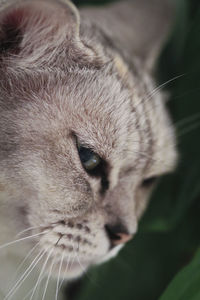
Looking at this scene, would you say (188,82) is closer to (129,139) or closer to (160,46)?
(160,46)

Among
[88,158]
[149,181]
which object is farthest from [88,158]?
[149,181]

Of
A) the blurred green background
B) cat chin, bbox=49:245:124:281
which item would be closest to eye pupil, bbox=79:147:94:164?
cat chin, bbox=49:245:124:281

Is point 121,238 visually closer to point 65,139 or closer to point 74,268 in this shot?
point 74,268

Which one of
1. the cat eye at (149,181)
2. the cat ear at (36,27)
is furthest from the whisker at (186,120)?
the cat ear at (36,27)

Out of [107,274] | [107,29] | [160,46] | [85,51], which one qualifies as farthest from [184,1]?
[107,274]

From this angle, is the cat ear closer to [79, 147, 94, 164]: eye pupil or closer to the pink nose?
[79, 147, 94, 164]: eye pupil
